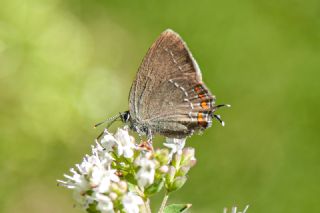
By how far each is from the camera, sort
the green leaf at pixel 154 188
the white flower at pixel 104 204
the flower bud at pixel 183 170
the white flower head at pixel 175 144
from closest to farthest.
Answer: the white flower at pixel 104 204 < the green leaf at pixel 154 188 < the flower bud at pixel 183 170 < the white flower head at pixel 175 144

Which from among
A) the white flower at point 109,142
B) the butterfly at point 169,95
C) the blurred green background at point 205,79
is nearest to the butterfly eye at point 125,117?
the butterfly at point 169,95

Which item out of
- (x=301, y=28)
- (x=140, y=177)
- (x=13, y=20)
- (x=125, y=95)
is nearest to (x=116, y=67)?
(x=125, y=95)

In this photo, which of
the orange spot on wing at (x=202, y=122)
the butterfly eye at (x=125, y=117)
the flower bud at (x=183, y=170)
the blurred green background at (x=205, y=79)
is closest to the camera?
the flower bud at (x=183, y=170)

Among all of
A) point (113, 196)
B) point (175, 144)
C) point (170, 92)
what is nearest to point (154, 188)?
point (113, 196)

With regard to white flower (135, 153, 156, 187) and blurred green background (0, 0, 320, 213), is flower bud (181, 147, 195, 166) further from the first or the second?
blurred green background (0, 0, 320, 213)

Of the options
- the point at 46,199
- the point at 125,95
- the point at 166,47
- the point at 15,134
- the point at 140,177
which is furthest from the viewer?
the point at 125,95

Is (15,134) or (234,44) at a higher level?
(234,44)

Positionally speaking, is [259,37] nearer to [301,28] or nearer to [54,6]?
[301,28]

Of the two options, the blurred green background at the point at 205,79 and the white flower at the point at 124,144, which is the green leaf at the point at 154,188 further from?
the blurred green background at the point at 205,79
